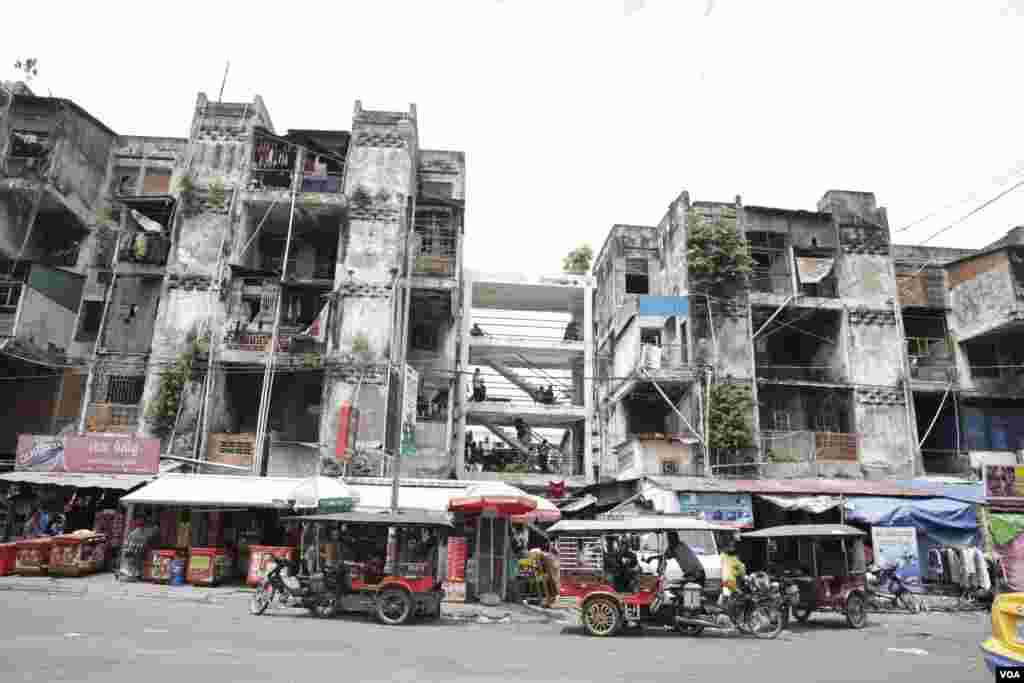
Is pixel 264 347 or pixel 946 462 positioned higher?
pixel 264 347

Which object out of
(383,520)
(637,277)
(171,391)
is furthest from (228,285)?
(637,277)

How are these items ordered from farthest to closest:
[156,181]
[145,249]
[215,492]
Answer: [156,181]
[145,249]
[215,492]

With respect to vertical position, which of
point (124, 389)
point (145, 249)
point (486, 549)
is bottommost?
point (486, 549)

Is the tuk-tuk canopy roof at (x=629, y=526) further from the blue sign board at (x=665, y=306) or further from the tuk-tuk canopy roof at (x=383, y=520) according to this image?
the blue sign board at (x=665, y=306)

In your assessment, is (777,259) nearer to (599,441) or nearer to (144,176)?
(599,441)

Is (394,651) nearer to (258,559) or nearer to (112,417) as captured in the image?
(258,559)

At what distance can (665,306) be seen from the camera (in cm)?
2658

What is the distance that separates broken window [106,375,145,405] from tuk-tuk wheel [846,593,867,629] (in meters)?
24.9

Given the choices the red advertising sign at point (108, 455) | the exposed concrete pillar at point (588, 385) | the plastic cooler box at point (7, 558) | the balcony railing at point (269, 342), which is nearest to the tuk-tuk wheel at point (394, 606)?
the red advertising sign at point (108, 455)

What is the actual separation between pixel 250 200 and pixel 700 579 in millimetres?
22633

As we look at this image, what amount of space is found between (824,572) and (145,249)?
90.2 ft

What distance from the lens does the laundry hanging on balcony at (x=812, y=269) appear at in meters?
27.9

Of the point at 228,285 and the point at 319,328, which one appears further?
the point at 228,285

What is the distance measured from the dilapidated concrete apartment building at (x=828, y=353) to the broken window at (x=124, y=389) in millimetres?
18604
